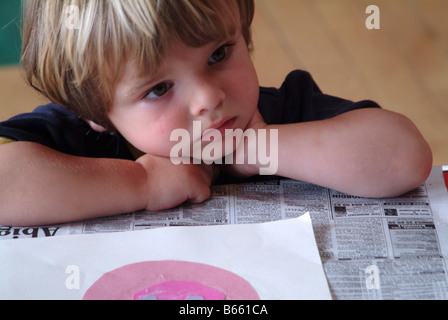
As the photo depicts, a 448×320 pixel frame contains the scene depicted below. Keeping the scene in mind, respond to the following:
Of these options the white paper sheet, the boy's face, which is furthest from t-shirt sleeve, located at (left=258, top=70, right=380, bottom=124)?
the white paper sheet

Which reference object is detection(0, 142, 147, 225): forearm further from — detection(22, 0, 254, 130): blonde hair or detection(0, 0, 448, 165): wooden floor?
detection(0, 0, 448, 165): wooden floor

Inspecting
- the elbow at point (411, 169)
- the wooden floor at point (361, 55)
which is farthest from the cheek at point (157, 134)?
the wooden floor at point (361, 55)

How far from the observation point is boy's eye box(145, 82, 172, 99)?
58cm

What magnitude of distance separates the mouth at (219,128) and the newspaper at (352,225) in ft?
0.21

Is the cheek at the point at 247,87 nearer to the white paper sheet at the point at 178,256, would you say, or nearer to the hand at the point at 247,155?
the hand at the point at 247,155

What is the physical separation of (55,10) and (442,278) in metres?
0.45

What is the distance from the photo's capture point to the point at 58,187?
56 cm

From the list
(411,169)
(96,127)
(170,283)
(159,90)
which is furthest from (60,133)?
(411,169)

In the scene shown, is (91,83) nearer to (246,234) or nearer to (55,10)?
(55,10)

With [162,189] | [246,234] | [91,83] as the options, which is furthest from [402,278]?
[91,83]

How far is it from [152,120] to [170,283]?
20 cm

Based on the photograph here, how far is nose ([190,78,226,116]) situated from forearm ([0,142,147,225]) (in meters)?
0.10

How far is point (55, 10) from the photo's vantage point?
568mm

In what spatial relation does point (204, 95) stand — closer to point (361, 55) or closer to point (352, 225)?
point (352, 225)
